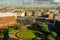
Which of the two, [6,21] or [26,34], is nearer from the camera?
[26,34]

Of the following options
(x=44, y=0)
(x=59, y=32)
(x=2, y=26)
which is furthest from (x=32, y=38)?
(x=44, y=0)

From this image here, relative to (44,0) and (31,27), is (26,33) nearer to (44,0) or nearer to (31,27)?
(31,27)

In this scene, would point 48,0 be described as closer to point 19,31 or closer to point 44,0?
point 44,0

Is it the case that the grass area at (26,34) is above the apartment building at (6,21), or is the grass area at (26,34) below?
below

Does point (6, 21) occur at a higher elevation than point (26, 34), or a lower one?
A: higher

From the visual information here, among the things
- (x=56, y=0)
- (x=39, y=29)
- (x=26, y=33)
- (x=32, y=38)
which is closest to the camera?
(x=32, y=38)

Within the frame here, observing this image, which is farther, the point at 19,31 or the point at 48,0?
the point at 48,0

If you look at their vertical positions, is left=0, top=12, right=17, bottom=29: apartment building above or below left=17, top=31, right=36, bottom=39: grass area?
above

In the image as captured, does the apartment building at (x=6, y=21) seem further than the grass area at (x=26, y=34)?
Yes

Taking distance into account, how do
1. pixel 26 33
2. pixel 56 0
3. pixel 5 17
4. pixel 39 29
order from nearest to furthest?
pixel 26 33 < pixel 39 29 < pixel 5 17 < pixel 56 0

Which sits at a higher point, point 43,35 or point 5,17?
point 5,17

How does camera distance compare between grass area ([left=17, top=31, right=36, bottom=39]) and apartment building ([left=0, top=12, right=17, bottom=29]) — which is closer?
grass area ([left=17, top=31, right=36, bottom=39])
